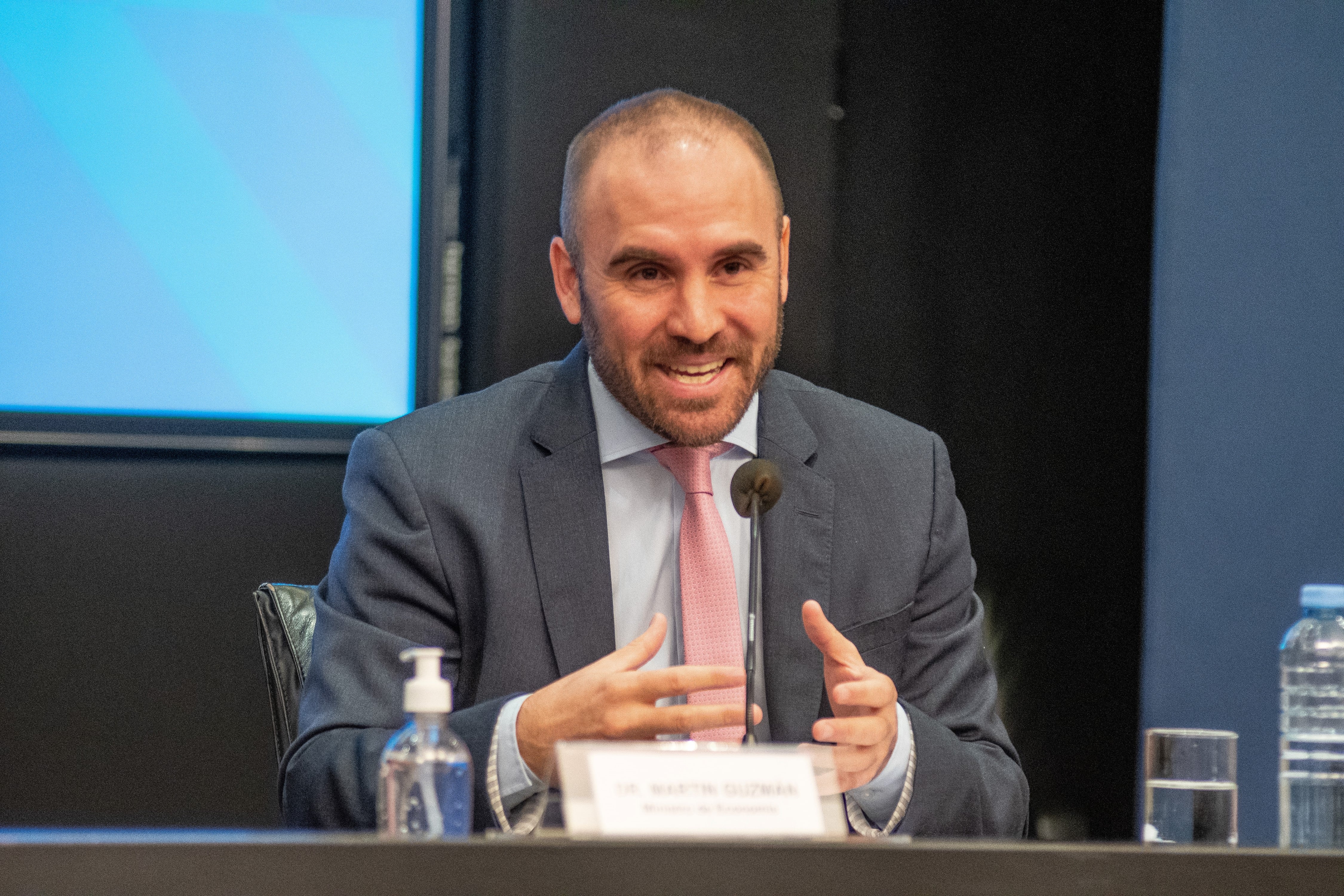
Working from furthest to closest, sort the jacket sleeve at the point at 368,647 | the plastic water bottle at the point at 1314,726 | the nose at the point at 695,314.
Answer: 1. the nose at the point at 695,314
2. the jacket sleeve at the point at 368,647
3. the plastic water bottle at the point at 1314,726

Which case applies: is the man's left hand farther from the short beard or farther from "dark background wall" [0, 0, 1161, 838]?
"dark background wall" [0, 0, 1161, 838]

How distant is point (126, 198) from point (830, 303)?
1.36 m

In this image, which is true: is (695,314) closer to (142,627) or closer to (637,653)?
(637,653)

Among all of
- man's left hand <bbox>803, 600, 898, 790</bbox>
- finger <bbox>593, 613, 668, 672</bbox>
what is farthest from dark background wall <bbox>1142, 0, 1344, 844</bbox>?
finger <bbox>593, 613, 668, 672</bbox>

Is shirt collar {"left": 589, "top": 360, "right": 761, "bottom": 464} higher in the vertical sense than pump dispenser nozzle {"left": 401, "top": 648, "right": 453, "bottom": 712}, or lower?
higher

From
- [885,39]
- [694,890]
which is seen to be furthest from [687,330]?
[885,39]

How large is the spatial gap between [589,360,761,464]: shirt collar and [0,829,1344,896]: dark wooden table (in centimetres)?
101

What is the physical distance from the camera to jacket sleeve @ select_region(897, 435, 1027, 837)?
1.45 meters

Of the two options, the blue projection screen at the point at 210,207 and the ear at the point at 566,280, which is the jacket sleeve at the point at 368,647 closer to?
the ear at the point at 566,280

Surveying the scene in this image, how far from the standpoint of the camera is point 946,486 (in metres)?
1.89

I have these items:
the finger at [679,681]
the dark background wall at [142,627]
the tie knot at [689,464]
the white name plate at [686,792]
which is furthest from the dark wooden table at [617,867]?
the dark background wall at [142,627]

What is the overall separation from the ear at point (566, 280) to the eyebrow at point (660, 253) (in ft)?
0.43

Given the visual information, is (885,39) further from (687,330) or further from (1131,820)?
(1131,820)

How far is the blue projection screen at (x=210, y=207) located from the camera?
8.35 ft
